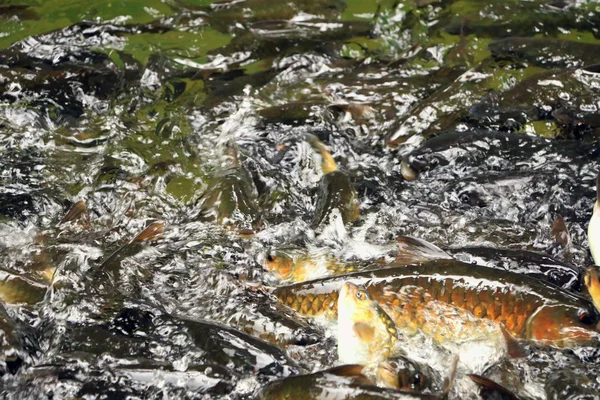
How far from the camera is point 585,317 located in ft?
7.27

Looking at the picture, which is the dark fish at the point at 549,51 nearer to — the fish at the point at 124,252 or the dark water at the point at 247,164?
the dark water at the point at 247,164

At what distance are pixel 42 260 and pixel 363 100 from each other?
1941 millimetres

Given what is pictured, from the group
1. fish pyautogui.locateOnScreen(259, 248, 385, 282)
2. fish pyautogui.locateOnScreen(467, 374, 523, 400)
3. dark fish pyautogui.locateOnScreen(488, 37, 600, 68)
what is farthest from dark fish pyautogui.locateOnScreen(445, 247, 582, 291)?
dark fish pyautogui.locateOnScreen(488, 37, 600, 68)

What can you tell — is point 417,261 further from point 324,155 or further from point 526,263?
point 324,155

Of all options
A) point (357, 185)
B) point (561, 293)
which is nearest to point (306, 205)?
point (357, 185)

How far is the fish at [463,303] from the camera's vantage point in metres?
2.24

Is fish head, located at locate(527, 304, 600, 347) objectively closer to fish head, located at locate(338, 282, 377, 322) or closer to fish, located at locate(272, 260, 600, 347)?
fish, located at locate(272, 260, 600, 347)

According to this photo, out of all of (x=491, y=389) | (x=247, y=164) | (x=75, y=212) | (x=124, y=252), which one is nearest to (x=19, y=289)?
(x=124, y=252)

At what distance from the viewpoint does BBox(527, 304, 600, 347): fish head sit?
2215 mm

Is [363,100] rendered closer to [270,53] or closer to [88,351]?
[270,53]

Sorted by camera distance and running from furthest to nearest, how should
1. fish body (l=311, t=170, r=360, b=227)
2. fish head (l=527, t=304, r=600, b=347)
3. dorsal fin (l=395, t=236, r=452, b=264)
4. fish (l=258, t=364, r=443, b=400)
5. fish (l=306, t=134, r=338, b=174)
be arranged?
fish (l=306, t=134, r=338, b=174) → fish body (l=311, t=170, r=360, b=227) → dorsal fin (l=395, t=236, r=452, b=264) → fish head (l=527, t=304, r=600, b=347) → fish (l=258, t=364, r=443, b=400)

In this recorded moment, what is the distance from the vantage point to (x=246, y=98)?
4.02 m

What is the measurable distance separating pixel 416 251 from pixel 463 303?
0.81 feet

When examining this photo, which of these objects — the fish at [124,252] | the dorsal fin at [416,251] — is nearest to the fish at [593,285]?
the dorsal fin at [416,251]
